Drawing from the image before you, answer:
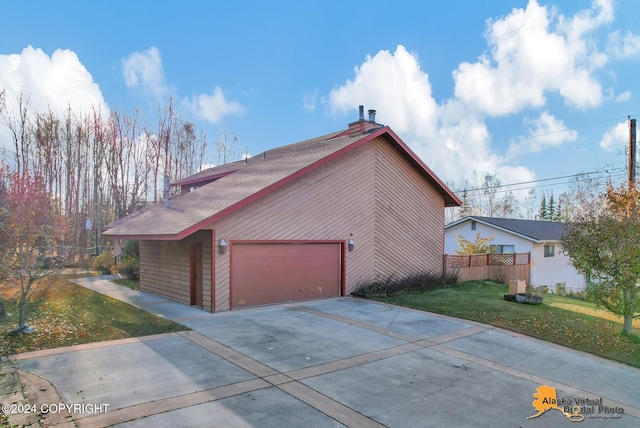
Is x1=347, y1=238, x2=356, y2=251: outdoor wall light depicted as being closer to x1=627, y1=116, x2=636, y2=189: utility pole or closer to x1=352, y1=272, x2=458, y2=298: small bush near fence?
x1=352, y1=272, x2=458, y2=298: small bush near fence

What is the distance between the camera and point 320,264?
1262cm

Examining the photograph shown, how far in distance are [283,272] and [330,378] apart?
6234 mm

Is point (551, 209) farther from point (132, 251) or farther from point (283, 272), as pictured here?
point (132, 251)

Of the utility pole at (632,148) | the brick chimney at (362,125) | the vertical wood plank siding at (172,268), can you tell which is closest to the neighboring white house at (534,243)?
the utility pole at (632,148)

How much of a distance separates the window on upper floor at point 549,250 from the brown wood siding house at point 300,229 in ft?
44.8

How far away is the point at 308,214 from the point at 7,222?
7.68 meters

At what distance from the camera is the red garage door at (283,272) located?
10761 millimetres

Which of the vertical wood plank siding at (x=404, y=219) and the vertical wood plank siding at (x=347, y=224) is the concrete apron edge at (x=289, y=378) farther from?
the vertical wood plank siding at (x=404, y=219)

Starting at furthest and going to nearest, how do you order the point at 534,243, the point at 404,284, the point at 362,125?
the point at 534,243 → the point at 362,125 → the point at 404,284

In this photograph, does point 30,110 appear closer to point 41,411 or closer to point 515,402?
point 41,411

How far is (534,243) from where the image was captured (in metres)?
24.4

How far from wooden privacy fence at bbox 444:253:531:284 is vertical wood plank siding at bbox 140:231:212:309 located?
11.5 m

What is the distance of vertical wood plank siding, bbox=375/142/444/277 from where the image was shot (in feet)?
47.2

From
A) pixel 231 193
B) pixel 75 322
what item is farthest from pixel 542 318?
pixel 75 322
